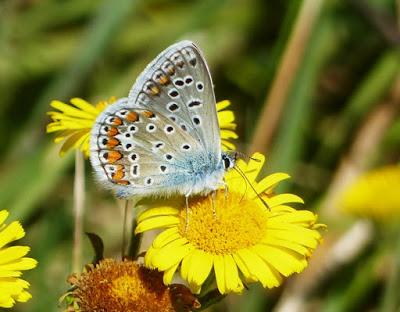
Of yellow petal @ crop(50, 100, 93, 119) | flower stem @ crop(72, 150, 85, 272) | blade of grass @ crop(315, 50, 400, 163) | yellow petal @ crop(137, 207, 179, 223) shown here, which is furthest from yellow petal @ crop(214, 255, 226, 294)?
blade of grass @ crop(315, 50, 400, 163)

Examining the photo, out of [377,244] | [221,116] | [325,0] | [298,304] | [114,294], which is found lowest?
[298,304]

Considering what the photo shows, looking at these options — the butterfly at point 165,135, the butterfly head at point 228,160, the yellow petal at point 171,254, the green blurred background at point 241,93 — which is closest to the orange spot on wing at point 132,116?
the butterfly at point 165,135

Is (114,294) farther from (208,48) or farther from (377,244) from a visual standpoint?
(208,48)

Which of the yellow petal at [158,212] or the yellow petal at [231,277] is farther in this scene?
the yellow petal at [158,212]

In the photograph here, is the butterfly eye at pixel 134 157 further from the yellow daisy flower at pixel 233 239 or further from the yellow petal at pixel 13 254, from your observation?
the yellow petal at pixel 13 254

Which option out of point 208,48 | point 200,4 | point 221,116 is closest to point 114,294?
point 221,116

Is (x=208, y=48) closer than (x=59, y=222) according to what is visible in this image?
No

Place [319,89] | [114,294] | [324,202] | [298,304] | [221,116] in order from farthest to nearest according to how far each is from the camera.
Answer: [319,89] < [324,202] < [298,304] < [221,116] < [114,294]
